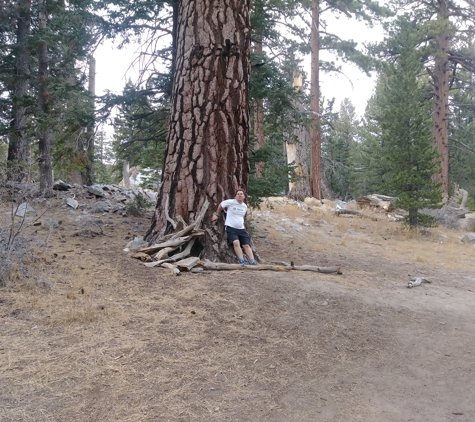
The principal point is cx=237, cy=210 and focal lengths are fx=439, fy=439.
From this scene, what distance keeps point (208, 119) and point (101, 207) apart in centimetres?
428

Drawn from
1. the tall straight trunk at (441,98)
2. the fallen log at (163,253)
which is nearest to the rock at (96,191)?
the fallen log at (163,253)

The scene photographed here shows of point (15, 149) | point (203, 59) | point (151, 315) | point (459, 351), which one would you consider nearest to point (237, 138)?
point (203, 59)

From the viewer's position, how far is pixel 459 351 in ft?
13.9

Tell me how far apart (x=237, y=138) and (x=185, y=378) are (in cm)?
440

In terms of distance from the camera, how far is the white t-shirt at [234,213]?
6625 millimetres

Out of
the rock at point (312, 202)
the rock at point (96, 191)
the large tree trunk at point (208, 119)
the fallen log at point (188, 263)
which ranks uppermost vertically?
the large tree trunk at point (208, 119)

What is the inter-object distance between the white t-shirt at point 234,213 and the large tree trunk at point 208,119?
0.20 m

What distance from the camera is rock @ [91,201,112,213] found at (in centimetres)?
978

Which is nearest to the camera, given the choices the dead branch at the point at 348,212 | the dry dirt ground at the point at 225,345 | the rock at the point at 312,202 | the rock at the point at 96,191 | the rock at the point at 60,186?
the dry dirt ground at the point at 225,345

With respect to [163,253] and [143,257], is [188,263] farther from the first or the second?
[143,257]

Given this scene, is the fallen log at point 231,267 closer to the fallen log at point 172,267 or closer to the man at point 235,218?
the man at point 235,218

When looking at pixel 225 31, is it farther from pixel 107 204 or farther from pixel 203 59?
pixel 107 204

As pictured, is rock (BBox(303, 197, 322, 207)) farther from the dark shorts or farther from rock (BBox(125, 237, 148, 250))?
rock (BBox(125, 237, 148, 250))

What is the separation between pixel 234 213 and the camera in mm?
6645
